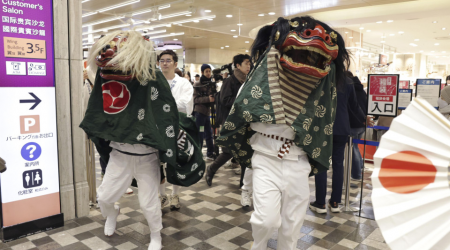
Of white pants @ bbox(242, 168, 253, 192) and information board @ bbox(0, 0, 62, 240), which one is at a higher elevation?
information board @ bbox(0, 0, 62, 240)

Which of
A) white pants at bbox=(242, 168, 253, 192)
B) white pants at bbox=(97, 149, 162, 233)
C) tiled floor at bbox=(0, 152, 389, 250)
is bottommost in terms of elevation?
tiled floor at bbox=(0, 152, 389, 250)

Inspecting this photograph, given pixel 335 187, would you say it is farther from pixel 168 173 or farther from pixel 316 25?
pixel 316 25

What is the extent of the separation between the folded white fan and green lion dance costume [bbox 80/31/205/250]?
177 centimetres

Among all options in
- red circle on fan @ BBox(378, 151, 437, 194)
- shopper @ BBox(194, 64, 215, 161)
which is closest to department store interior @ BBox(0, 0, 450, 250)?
red circle on fan @ BBox(378, 151, 437, 194)

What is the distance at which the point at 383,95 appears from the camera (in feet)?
11.3

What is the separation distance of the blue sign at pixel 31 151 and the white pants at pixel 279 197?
6.59ft

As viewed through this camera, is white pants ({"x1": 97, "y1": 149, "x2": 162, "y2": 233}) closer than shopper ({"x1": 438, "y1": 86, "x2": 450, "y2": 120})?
Yes

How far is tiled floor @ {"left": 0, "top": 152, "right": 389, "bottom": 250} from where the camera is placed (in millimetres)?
2812

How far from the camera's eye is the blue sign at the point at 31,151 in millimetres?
2912

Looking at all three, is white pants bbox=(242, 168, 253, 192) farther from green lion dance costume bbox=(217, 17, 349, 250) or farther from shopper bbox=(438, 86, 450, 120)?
shopper bbox=(438, 86, 450, 120)

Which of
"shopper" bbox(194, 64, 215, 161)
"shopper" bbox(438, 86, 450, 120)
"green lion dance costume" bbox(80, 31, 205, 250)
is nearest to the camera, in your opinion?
"green lion dance costume" bbox(80, 31, 205, 250)

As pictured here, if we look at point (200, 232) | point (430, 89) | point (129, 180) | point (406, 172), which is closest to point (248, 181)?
point (200, 232)

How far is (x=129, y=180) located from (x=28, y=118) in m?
1.10

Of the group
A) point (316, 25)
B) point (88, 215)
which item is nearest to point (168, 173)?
point (88, 215)
